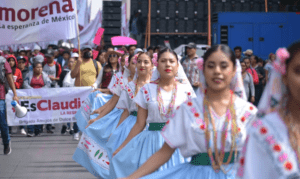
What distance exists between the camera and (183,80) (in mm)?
5441

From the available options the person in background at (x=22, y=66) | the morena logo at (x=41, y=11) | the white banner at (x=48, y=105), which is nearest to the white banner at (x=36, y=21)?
the morena logo at (x=41, y=11)

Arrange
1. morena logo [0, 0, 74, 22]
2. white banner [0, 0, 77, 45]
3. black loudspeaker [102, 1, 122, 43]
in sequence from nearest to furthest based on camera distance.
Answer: white banner [0, 0, 77, 45]
morena logo [0, 0, 74, 22]
black loudspeaker [102, 1, 122, 43]

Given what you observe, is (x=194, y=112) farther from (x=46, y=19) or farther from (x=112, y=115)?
(x=46, y=19)

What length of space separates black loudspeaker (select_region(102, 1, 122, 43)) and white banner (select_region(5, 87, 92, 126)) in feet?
55.0

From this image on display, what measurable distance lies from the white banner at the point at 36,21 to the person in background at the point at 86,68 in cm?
63

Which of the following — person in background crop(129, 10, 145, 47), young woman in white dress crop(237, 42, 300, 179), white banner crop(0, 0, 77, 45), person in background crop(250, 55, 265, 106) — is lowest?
person in background crop(250, 55, 265, 106)

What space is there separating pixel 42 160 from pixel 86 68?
286 cm

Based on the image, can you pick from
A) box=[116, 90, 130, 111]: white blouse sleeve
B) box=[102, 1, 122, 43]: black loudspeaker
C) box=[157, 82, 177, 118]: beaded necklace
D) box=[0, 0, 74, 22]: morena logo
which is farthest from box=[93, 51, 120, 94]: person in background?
box=[102, 1, 122, 43]: black loudspeaker

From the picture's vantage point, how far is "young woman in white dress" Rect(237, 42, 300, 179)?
216 centimetres

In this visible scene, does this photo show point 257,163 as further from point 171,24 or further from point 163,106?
point 171,24

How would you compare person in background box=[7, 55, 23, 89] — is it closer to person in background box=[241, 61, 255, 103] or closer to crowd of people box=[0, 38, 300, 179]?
person in background box=[241, 61, 255, 103]

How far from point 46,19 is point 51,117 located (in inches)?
85.9

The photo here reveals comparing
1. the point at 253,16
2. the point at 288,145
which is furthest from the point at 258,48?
the point at 288,145

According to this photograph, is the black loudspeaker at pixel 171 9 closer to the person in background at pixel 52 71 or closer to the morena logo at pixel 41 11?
the person in background at pixel 52 71
